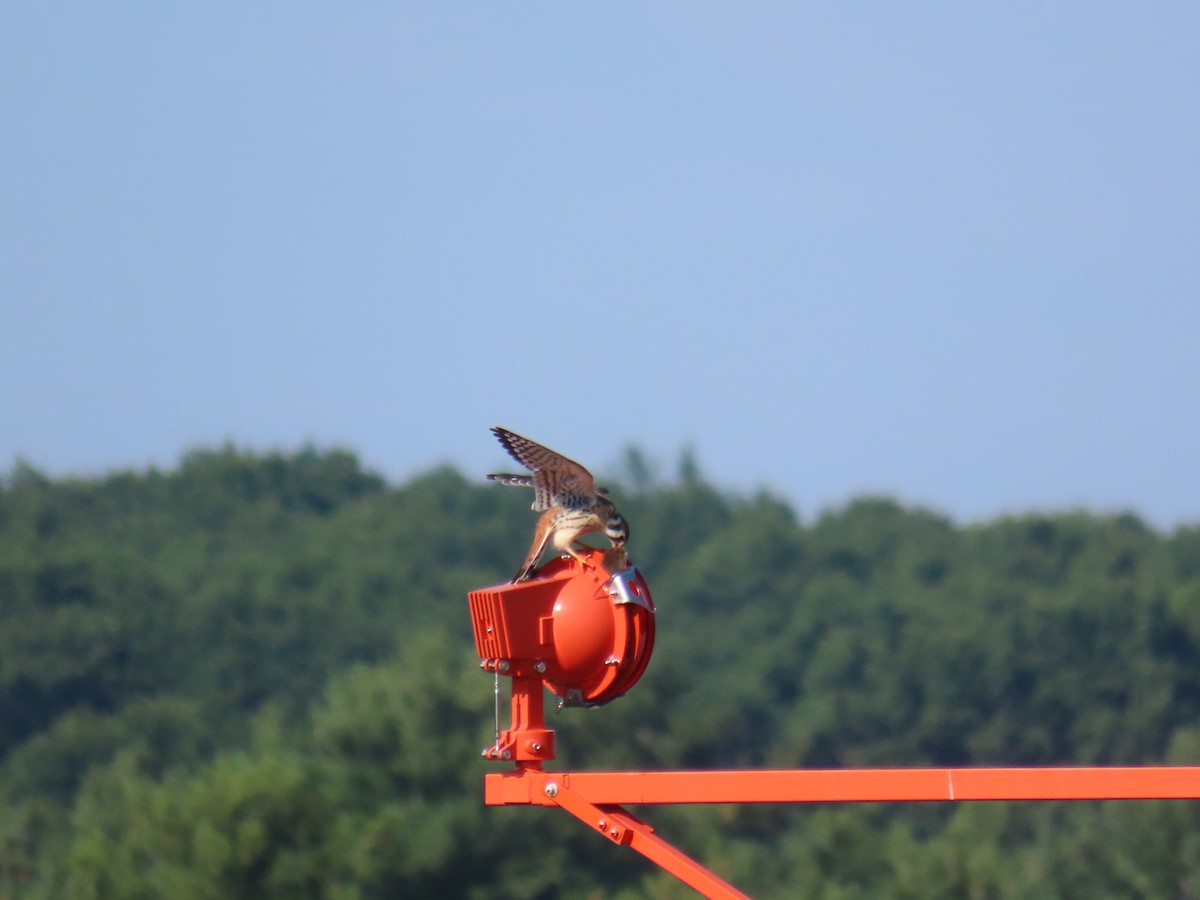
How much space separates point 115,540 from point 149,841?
150 ft

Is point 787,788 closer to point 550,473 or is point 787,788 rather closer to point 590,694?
point 590,694

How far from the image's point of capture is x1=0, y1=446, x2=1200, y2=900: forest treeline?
91.4ft

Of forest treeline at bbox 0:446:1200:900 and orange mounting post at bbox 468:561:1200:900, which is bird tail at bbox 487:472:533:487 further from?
forest treeline at bbox 0:446:1200:900

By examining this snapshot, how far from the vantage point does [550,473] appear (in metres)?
5.32

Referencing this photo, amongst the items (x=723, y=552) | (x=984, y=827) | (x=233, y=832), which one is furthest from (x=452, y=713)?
(x=723, y=552)

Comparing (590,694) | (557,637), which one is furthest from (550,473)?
(590,694)

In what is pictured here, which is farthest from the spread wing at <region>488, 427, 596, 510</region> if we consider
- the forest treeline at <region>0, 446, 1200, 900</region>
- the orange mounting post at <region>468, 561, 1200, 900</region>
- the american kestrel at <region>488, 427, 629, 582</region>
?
the forest treeline at <region>0, 446, 1200, 900</region>

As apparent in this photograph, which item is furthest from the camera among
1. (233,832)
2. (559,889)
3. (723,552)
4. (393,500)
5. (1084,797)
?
(393,500)

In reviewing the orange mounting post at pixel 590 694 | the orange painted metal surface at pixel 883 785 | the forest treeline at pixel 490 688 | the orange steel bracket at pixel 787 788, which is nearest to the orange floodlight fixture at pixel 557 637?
the orange mounting post at pixel 590 694

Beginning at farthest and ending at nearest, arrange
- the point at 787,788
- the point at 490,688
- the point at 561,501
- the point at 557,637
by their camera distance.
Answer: the point at 490,688 < the point at 561,501 < the point at 557,637 < the point at 787,788

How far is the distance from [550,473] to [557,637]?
0.58 m

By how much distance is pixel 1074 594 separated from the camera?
58062 millimetres

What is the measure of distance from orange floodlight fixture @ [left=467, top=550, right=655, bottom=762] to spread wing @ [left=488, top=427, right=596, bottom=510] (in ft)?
1.11

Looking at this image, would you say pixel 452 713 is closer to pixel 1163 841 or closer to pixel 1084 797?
pixel 1163 841
